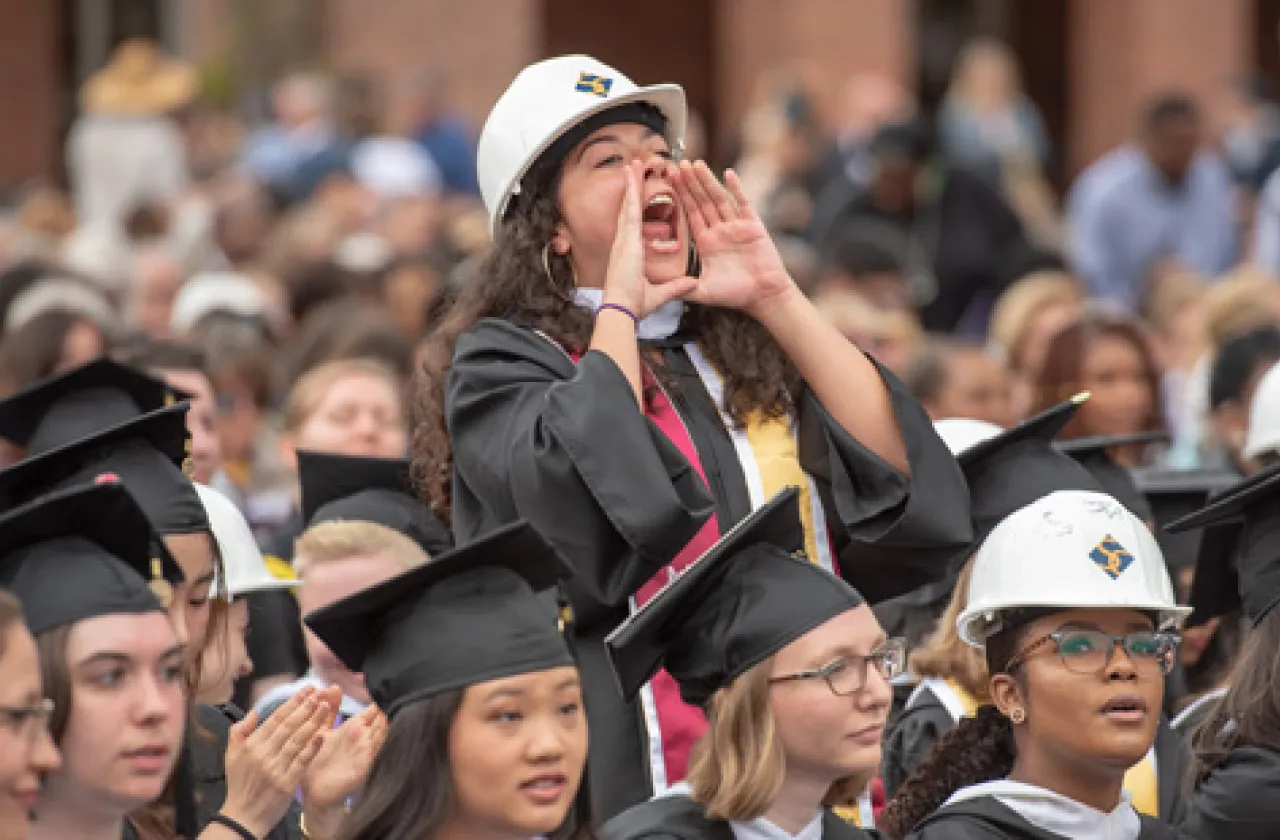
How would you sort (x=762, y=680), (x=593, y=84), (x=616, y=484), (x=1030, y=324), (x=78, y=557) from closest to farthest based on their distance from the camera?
(x=78, y=557), (x=762, y=680), (x=616, y=484), (x=593, y=84), (x=1030, y=324)

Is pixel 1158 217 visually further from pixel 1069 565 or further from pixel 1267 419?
pixel 1069 565

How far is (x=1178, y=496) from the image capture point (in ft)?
24.6

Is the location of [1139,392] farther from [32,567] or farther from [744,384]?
[32,567]

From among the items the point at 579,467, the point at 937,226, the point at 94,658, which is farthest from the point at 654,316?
the point at 937,226

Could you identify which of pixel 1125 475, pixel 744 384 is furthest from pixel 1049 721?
pixel 1125 475

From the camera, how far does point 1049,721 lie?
520 centimetres

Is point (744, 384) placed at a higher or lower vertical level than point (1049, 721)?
higher

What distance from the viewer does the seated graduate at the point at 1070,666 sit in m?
5.16

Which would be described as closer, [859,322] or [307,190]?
[859,322]

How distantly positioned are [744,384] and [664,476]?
50cm

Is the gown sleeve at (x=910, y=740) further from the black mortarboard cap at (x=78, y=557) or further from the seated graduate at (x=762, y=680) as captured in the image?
the black mortarboard cap at (x=78, y=557)

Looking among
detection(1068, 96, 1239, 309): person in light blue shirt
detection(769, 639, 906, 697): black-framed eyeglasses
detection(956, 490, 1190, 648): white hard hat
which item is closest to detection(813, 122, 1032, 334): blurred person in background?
detection(1068, 96, 1239, 309): person in light blue shirt

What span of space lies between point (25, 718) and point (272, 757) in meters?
0.75

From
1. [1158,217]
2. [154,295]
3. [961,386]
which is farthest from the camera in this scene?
[1158,217]
